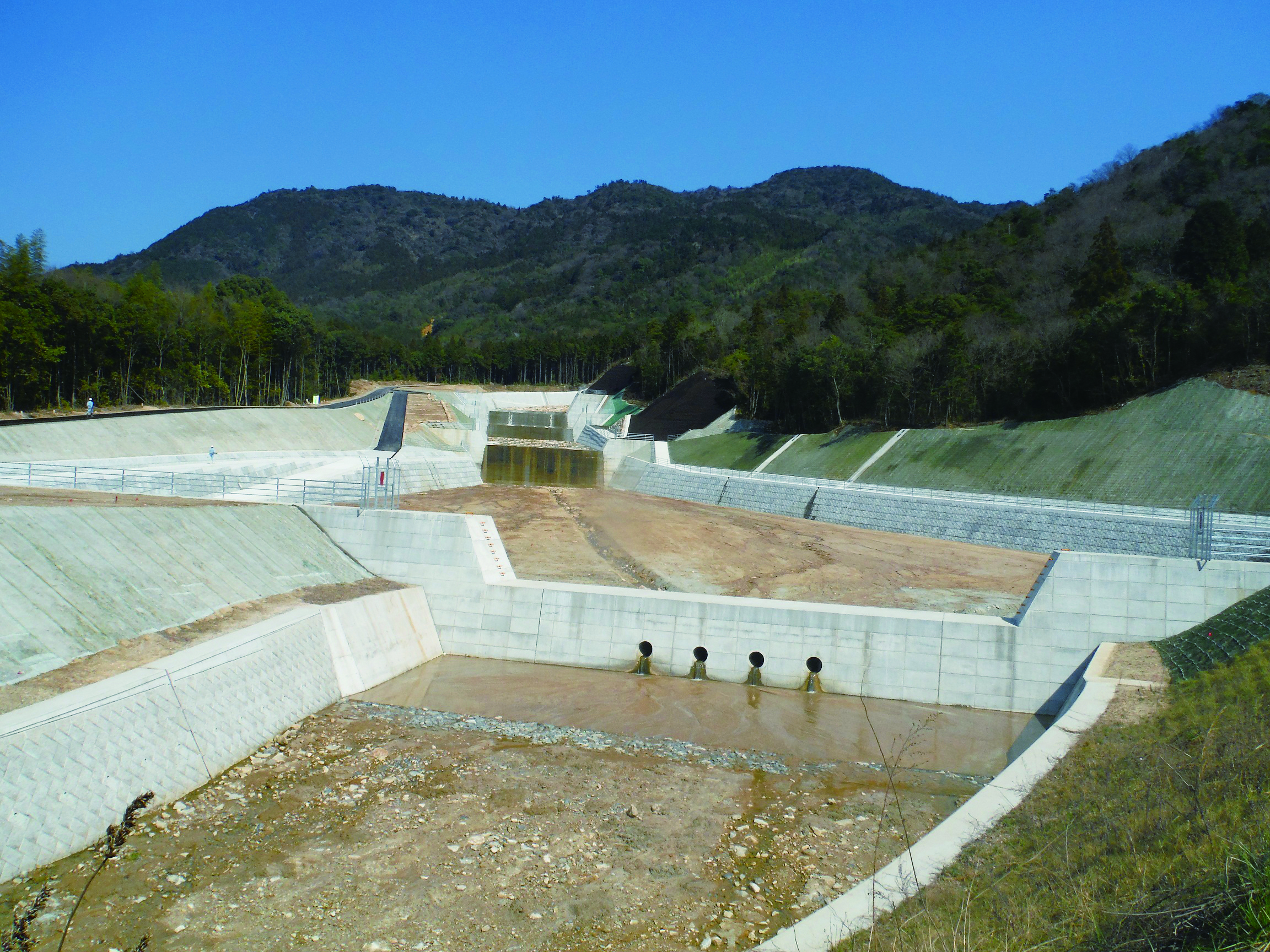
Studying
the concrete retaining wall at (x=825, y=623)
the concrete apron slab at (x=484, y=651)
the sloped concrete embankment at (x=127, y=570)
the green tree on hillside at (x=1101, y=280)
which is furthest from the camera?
the green tree on hillside at (x=1101, y=280)

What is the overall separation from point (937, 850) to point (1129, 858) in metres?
2.20

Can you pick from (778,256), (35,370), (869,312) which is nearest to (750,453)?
(869,312)

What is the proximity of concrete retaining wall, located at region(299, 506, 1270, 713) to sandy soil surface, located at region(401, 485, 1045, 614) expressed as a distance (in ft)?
10.7

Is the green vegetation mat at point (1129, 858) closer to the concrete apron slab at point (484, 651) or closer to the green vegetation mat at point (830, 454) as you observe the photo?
the concrete apron slab at point (484, 651)

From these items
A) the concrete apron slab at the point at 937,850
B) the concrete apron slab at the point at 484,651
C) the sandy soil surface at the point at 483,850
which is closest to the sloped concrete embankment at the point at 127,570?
the concrete apron slab at the point at 484,651

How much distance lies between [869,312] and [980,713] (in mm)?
52884

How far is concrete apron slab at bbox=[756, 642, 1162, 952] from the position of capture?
299 inches

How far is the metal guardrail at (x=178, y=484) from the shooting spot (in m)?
23.4

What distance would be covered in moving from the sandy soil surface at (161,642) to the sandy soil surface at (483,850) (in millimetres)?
2303

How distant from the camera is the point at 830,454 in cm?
4641

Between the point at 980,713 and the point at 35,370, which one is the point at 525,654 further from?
the point at 35,370

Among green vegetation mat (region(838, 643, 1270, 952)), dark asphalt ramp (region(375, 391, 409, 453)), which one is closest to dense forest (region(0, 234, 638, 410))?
dark asphalt ramp (region(375, 391, 409, 453))

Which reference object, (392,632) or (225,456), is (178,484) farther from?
(225,456)

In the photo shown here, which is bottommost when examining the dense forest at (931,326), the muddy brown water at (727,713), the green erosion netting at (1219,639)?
the muddy brown water at (727,713)
